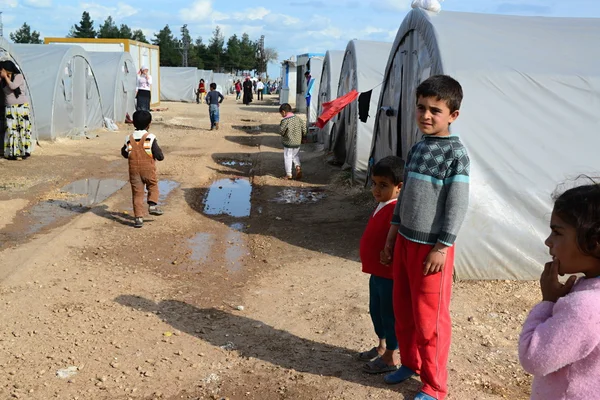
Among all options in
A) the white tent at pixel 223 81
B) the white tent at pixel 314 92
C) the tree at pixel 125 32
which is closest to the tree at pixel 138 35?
the tree at pixel 125 32

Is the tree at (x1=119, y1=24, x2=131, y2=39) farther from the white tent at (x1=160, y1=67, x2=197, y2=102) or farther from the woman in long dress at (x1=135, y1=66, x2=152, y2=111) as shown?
the woman in long dress at (x1=135, y1=66, x2=152, y2=111)

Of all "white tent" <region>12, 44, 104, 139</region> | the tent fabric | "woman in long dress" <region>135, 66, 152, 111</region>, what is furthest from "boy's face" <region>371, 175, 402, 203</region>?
"woman in long dress" <region>135, 66, 152, 111</region>

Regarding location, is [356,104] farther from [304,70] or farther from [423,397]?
[304,70]

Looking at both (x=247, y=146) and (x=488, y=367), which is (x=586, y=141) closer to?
(x=488, y=367)

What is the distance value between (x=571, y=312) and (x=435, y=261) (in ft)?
4.15

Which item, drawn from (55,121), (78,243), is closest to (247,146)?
(55,121)

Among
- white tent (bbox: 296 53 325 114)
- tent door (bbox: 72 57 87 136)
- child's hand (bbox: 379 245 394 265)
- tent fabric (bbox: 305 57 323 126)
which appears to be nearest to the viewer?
child's hand (bbox: 379 245 394 265)

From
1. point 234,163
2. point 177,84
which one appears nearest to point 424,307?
point 234,163

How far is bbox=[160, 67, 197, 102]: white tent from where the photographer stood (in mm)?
36750

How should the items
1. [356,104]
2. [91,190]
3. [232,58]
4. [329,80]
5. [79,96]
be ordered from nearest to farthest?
[91,190] → [356,104] → [329,80] → [79,96] → [232,58]

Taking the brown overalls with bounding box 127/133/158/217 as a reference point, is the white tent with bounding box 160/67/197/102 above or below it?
above

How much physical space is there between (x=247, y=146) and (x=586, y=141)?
11.3 m

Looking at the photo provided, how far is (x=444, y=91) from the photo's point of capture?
119 inches

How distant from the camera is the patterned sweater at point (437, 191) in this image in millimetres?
3014
